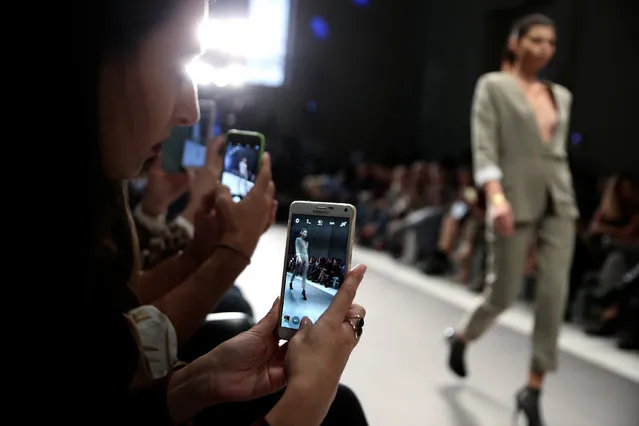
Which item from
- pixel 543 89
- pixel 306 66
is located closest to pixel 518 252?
pixel 543 89

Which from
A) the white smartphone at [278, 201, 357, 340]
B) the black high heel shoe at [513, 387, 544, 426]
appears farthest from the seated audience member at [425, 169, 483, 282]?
the white smartphone at [278, 201, 357, 340]

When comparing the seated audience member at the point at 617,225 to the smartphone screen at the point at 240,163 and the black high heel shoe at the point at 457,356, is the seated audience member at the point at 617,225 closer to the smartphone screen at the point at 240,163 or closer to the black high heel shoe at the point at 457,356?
the black high heel shoe at the point at 457,356

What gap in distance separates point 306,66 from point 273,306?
25.7ft

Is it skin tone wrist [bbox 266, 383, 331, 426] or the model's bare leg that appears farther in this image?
the model's bare leg

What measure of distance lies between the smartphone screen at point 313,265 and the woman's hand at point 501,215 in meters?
1.31

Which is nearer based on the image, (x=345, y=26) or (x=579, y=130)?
(x=579, y=130)

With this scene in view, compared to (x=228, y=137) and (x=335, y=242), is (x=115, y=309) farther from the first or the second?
(x=228, y=137)

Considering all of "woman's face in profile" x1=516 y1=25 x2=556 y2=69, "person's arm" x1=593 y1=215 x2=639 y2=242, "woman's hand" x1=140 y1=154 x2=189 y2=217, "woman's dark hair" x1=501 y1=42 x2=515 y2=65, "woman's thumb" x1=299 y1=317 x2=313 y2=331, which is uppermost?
"woman's face in profile" x1=516 y1=25 x2=556 y2=69

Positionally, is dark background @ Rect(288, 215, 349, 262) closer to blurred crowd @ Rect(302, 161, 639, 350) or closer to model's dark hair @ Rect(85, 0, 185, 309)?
model's dark hair @ Rect(85, 0, 185, 309)

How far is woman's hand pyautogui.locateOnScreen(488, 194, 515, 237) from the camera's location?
1.96m

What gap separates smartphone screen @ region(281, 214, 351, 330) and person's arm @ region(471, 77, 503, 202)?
4.46 ft

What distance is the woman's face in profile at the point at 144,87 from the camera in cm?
56

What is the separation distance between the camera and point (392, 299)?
2.96 meters

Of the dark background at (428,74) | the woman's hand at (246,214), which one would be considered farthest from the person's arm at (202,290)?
the dark background at (428,74)
